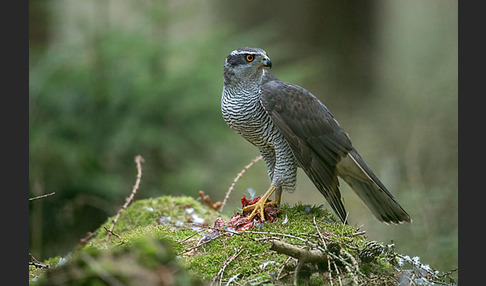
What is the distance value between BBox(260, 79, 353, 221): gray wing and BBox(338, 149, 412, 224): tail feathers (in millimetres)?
107

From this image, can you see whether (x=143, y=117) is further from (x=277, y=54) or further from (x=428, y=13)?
(x=428, y=13)

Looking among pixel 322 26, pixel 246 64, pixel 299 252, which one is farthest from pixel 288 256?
pixel 322 26

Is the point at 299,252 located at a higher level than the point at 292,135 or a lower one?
lower

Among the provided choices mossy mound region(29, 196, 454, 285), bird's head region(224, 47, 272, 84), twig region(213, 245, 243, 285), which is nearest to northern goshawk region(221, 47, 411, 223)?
bird's head region(224, 47, 272, 84)

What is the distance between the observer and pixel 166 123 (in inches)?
317

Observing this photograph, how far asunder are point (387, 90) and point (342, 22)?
2.24m

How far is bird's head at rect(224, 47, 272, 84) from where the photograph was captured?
15.0 ft

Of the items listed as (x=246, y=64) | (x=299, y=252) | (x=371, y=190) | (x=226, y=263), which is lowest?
(x=226, y=263)

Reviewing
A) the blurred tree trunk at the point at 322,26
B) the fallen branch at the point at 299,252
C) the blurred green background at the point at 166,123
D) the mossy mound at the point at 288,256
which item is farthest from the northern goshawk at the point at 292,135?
the blurred tree trunk at the point at 322,26

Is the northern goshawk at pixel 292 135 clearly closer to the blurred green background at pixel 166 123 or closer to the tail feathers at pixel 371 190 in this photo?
the tail feathers at pixel 371 190

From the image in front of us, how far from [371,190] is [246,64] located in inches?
60.8

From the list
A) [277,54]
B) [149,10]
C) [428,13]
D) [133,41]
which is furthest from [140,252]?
[428,13]

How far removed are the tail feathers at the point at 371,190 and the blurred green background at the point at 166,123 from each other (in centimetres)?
213

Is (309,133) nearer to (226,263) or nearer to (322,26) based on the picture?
(226,263)
